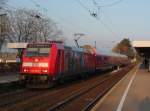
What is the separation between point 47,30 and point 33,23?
127 inches

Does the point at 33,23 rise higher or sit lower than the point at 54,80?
higher

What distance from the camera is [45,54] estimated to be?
73.5 feet

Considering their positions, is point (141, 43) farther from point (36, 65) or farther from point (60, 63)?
point (36, 65)

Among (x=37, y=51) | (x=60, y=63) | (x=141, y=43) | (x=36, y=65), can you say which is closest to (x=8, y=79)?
(x=37, y=51)

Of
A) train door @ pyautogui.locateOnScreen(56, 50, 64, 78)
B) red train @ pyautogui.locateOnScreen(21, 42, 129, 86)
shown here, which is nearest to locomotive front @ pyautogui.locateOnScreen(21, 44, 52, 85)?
red train @ pyautogui.locateOnScreen(21, 42, 129, 86)

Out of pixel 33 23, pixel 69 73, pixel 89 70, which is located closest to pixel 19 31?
pixel 33 23

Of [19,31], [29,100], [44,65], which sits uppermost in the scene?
[19,31]

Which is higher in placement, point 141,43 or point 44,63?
point 141,43

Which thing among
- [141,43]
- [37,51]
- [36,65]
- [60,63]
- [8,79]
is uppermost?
[141,43]

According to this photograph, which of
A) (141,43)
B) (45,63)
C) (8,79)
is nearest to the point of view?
(45,63)

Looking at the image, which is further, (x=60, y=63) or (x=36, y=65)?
(x=60, y=63)

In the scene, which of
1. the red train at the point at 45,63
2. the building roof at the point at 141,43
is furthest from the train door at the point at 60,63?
the building roof at the point at 141,43

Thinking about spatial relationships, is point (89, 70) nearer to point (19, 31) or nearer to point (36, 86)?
point (36, 86)

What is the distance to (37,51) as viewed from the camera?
2284 centimetres
